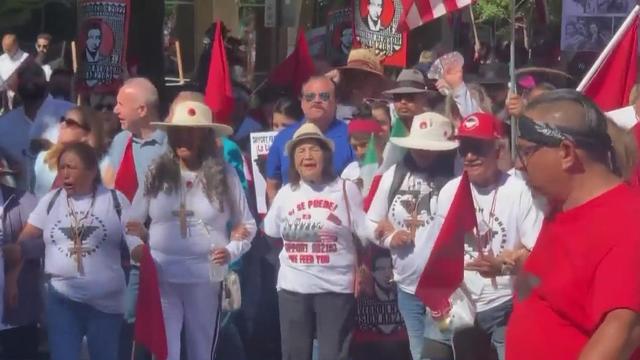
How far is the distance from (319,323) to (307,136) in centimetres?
105

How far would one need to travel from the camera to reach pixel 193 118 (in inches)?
306

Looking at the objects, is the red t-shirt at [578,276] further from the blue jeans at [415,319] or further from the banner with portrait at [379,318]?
the banner with portrait at [379,318]

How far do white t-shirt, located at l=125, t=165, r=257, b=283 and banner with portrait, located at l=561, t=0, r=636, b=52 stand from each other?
3657 mm

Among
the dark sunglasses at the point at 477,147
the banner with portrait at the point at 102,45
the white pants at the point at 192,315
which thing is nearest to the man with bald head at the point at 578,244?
the dark sunglasses at the point at 477,147

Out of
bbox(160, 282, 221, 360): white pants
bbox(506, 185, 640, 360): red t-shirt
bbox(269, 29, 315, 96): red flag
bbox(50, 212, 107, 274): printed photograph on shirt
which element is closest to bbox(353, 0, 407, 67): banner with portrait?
bbox(269, 29, 315, 96): red flag

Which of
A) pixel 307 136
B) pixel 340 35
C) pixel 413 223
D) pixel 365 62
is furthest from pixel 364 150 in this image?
pixel 340 35

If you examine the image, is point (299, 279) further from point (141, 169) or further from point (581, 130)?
point (581, 130)

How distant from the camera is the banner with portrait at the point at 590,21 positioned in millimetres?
10109

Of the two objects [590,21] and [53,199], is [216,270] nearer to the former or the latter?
[53,199]

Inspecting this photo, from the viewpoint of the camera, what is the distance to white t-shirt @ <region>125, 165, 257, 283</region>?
7.58 metres

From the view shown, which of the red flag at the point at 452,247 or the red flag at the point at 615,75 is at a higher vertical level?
the red flag at the point at 615,75

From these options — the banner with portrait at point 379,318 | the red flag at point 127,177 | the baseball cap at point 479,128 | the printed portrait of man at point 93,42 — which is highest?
the printed portrait of man at point 93,42

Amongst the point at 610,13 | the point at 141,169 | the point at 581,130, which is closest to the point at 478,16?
the point at 610,13

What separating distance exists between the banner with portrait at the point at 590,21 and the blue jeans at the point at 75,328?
172 inches
